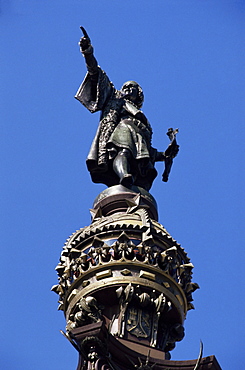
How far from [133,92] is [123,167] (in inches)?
168

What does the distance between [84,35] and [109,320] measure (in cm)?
856

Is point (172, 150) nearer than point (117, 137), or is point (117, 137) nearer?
point (117, 137)

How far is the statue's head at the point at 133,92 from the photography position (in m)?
30.0

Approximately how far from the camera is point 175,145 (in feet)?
96.9

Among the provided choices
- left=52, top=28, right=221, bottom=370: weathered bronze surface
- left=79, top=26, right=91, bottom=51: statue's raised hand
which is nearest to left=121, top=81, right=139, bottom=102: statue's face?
left=79, top=26, right=91, bottom=51: statue's raised hand

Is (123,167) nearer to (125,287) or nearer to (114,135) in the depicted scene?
(114,135)

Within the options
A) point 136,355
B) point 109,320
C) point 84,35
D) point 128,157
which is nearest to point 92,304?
point 109,320

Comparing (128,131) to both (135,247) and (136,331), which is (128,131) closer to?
(135,247)

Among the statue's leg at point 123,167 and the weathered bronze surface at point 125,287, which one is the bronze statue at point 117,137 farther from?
the weathered bronze surface at point 125,287

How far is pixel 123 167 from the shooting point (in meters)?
26.6

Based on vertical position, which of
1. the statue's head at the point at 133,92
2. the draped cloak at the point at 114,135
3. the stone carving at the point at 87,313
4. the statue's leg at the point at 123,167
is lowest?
the stone carving at the point at 87,313

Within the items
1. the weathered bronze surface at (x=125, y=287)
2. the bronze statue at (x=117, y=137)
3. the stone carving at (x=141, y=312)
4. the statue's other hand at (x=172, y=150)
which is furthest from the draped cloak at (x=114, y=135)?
the stone carving at (x=141, y=312)

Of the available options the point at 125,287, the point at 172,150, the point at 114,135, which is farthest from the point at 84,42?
the point at 125,287

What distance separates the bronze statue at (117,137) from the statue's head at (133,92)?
0.03m
